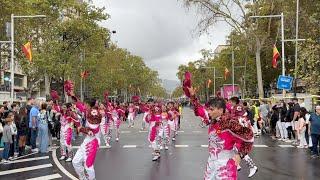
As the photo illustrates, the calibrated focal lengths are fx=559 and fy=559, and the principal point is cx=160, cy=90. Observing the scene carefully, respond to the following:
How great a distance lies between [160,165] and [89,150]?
16.2 feet

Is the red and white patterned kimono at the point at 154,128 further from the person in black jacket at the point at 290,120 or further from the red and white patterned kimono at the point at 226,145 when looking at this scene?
the red and white patterned kimono at the point at 226,145

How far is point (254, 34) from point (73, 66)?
16078 millimetres

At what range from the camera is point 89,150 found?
11.0 m

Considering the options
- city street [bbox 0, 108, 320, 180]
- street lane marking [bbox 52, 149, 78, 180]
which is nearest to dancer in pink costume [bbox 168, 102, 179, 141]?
city street [bbox 0, 108, 320, 180]

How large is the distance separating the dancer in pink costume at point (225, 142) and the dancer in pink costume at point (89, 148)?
3503mm

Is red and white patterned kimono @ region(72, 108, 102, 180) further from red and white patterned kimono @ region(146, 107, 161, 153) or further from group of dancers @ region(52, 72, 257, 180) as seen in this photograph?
red and white patterned kimono @ region(146, 107, 161, 153)

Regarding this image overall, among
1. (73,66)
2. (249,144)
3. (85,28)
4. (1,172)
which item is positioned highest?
(85,28)

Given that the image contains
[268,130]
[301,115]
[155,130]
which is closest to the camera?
[155,130]

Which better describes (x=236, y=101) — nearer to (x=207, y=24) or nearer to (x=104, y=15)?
(x=207, y=24)

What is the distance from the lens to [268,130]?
3081cm

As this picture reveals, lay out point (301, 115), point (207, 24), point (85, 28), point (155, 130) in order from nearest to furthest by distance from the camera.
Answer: point (155, 130) < point (301, 115) < point (207, 24) < point (85, 28)

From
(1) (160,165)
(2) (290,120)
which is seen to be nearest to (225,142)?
(1) (160,165)

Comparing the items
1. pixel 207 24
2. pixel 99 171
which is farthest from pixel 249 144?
pixel 207 24

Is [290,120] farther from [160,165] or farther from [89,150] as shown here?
[89,150]
